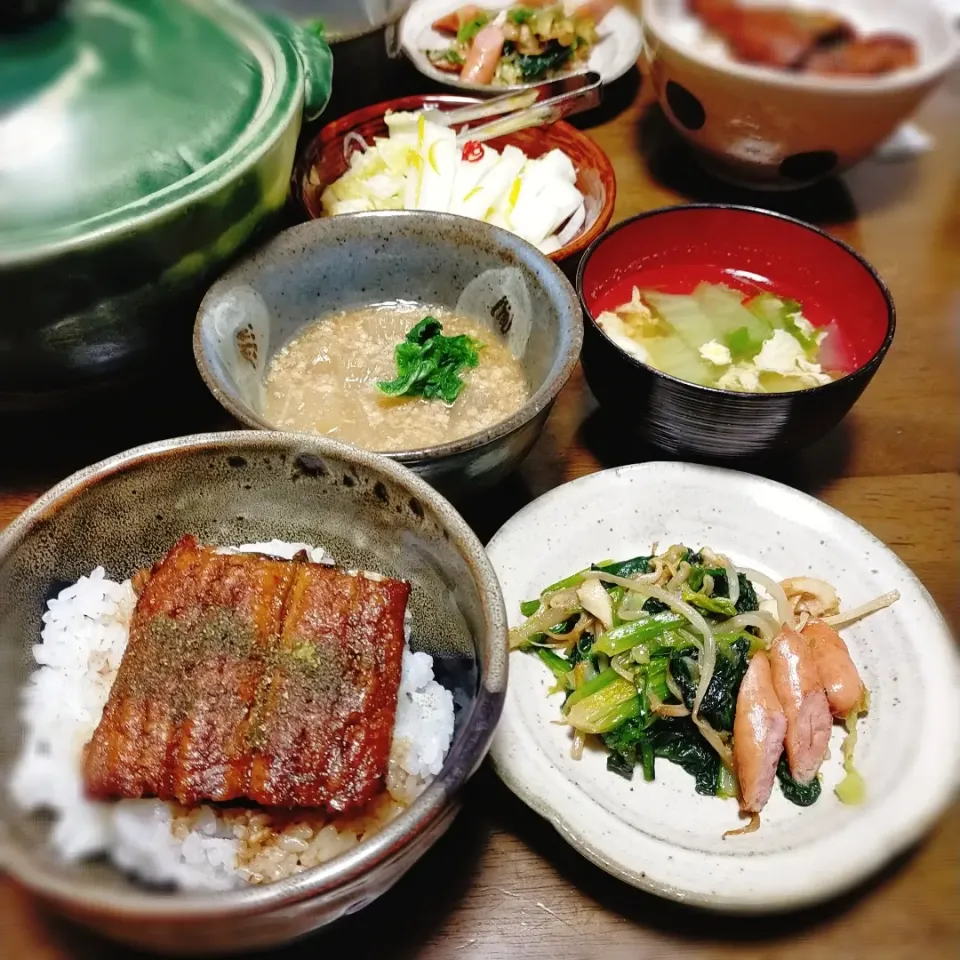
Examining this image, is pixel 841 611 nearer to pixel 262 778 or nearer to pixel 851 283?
pixel 851 283

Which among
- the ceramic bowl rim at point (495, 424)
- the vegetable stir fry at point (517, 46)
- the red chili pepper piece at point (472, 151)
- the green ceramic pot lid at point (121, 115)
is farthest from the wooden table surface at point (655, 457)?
the green ceramic pot lid at point (121, 115)

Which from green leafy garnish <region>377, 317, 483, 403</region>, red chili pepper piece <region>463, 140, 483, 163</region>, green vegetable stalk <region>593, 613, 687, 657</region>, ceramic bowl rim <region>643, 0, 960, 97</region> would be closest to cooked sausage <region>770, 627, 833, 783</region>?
green vegetable stalk <region>593, 613, 687, 657</region>

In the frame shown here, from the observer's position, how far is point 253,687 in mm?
1062

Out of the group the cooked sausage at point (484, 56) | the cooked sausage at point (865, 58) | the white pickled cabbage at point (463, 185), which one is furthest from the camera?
the cooked sausage at point (484, 56)

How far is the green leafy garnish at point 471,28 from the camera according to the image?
8.78ft

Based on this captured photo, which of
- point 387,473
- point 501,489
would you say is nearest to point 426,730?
point 387,473

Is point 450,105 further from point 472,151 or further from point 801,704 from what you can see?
point 801,704

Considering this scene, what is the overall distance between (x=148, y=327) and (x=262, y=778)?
77 cm

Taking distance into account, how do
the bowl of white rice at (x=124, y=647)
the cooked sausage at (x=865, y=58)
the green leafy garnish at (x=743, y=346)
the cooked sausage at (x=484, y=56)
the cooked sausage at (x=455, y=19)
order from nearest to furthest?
1. the bowl of white rice at (x=124, y=647)
2. the green leafy garnish at (x=743, y=346)
3. the cooked sausage at (x=865, y=58)
4. the cooked sausage at (x=484, y=56)
5. the cooked sausage at (x=455, y=19)

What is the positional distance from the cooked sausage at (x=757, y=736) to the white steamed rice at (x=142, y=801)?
440 mm

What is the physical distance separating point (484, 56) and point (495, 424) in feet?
5.57

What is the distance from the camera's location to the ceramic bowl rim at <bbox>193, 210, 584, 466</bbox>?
4.09 feet

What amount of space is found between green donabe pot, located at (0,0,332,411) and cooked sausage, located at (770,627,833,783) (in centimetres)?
113

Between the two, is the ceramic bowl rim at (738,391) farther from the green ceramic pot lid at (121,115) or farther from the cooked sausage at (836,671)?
the green ceramic pot lid at (121,115)
